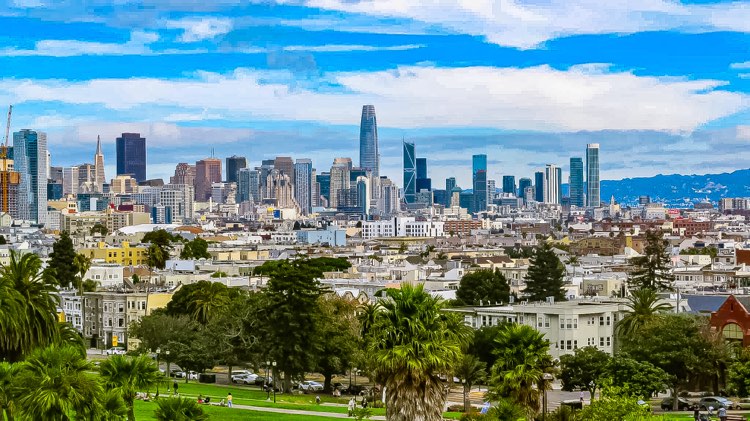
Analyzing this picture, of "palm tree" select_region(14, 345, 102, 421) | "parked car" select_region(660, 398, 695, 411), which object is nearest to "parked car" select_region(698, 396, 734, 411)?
"parked car" select_region(660, 398, 695, 411)

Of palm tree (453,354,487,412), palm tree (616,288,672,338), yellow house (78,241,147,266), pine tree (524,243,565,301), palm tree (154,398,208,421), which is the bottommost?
palm tree (453,354,487,412)

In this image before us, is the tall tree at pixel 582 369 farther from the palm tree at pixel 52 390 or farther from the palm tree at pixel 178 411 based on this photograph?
the palm tree at pixel 52 390

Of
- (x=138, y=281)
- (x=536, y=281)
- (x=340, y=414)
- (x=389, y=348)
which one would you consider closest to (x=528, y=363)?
(x=389, y=348)

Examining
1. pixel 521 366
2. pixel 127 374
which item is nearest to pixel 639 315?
pixel 521 366

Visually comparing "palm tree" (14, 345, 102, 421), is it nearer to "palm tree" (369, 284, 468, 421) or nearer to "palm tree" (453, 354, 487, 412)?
"palm tree" (369, 284, 468, 421)

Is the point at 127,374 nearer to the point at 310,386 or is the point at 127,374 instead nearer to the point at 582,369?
the point at 582,369

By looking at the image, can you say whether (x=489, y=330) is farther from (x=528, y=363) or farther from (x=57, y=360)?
(x=57, y=360)
